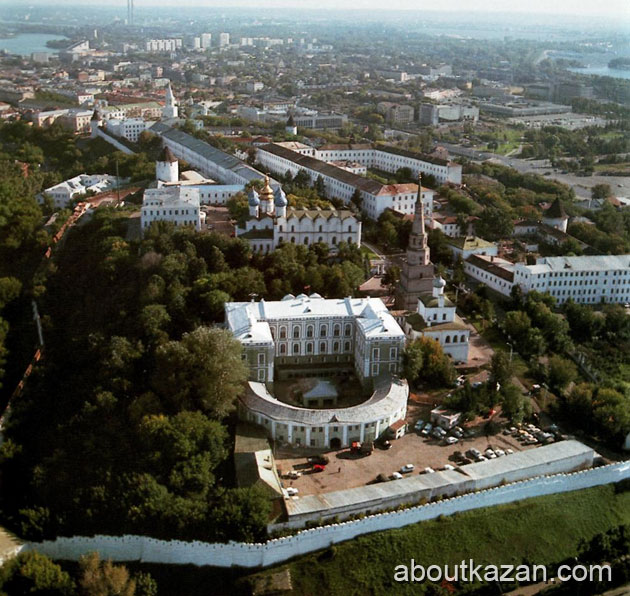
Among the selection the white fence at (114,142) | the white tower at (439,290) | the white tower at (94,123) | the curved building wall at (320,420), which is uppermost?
the white tower at (94,123)

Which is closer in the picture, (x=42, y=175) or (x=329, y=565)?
(x=329, y=565)

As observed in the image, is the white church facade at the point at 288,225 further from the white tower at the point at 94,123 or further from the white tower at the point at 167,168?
the white tower at the point at 94,123

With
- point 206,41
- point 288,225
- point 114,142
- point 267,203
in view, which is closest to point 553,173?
point 114,142

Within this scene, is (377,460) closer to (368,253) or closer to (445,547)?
(445,547)

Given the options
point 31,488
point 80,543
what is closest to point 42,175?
point 31,488

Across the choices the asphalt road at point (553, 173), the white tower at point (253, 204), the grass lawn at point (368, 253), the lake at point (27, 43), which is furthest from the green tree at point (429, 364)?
the lake at point (27, 43)

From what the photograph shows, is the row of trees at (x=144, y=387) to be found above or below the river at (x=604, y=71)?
below

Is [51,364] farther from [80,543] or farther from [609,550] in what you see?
[609,550]
